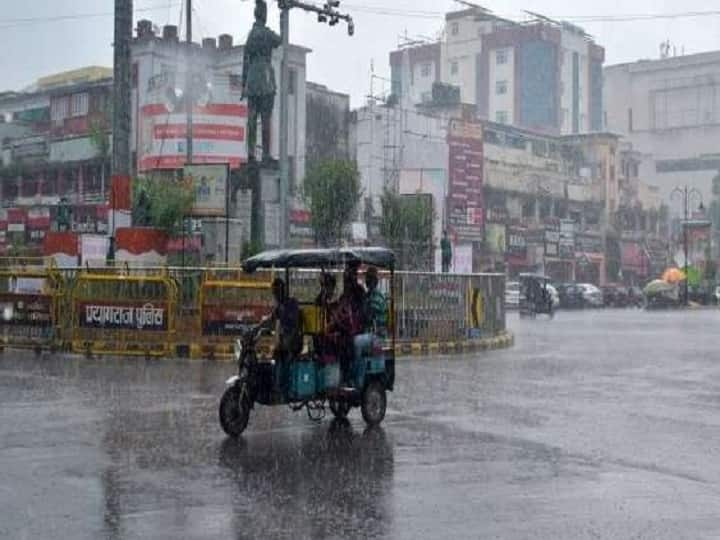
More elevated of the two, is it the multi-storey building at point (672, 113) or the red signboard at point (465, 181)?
the multi-storey building at point (672, 113)

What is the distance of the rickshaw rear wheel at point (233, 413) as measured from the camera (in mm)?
10586

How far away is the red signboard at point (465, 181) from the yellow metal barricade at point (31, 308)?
44.4 metres

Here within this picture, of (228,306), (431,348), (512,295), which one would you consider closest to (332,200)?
(431,348)

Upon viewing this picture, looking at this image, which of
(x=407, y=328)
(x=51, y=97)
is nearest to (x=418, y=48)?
(x=51, y=97)

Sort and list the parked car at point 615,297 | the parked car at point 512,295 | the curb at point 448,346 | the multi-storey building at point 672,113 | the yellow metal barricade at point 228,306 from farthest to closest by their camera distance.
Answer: the multi-storey building at point 672,113, the parked car at point 615,297, the parked car at point 512,295, the curb at point 448,346, the yellow metal barricade at point 228,306

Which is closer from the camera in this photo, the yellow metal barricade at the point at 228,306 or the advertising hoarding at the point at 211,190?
the yellow metal barricade at the point at 228,306

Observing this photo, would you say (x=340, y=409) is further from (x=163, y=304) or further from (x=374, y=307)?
(x=163, y=304)

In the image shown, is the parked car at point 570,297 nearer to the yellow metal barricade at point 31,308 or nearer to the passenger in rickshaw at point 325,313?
the yellow metal barricade at point 31,308

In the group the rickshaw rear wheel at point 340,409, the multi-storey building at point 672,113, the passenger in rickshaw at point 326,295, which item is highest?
the multi-storey building at point 672,113

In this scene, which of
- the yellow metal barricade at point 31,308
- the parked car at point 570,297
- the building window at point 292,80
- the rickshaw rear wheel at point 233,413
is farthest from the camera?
the parked car at point 570,297

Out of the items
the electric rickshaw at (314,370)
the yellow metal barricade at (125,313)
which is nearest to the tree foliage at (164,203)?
the yellow metal barricade at (125,313)

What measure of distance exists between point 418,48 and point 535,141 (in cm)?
3656

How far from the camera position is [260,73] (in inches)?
1137

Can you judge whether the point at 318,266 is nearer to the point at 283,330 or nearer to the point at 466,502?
the point at 283,330
